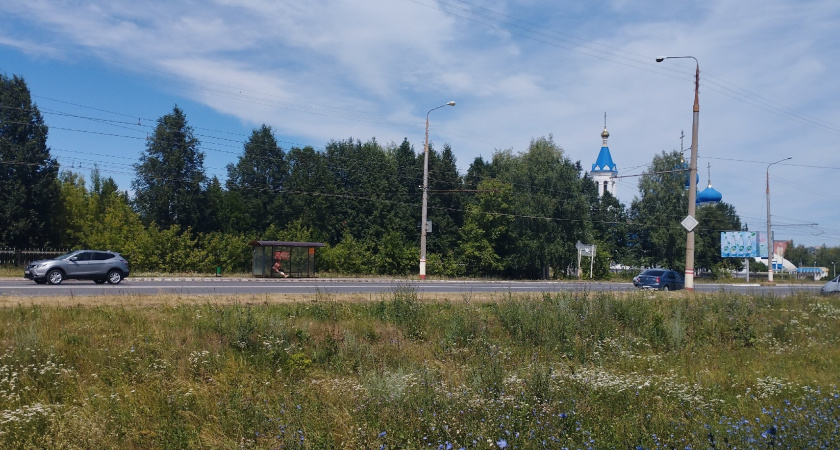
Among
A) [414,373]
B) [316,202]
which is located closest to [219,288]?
[414,373]

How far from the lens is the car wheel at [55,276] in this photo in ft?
78.0

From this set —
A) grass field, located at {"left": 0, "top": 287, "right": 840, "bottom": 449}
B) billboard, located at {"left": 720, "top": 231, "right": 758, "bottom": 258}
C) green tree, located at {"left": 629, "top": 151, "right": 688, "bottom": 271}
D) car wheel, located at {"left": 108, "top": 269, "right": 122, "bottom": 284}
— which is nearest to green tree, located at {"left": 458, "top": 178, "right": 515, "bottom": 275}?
green tree, located at {"left": 629, "top": 151, "right": 688, "bottom": 271}

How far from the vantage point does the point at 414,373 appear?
9172 mm

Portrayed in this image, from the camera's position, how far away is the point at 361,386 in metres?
8.48

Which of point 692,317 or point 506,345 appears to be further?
point 692,317

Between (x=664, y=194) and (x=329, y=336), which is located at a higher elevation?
(x=664, y=194)

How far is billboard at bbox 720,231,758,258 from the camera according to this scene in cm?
6762

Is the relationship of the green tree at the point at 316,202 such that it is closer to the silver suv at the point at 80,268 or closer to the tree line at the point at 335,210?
the tree line at the point at 335,210

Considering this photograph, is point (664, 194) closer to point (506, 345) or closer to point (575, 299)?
point (575, 299)

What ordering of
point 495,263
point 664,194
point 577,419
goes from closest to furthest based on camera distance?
point 577,419
point 495,263
point 664,194

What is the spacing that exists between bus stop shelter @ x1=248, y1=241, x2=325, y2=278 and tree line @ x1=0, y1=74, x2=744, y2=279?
18.7 ft

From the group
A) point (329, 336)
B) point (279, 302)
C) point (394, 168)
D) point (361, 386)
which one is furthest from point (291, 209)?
point (361, 386)

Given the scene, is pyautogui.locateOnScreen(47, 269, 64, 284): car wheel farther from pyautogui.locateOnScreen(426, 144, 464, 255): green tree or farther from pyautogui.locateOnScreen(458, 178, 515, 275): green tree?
pyautogui.locateOnScreen(426, 144, 464, 255): green tree

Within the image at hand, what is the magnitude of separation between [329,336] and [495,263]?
3853 cm
